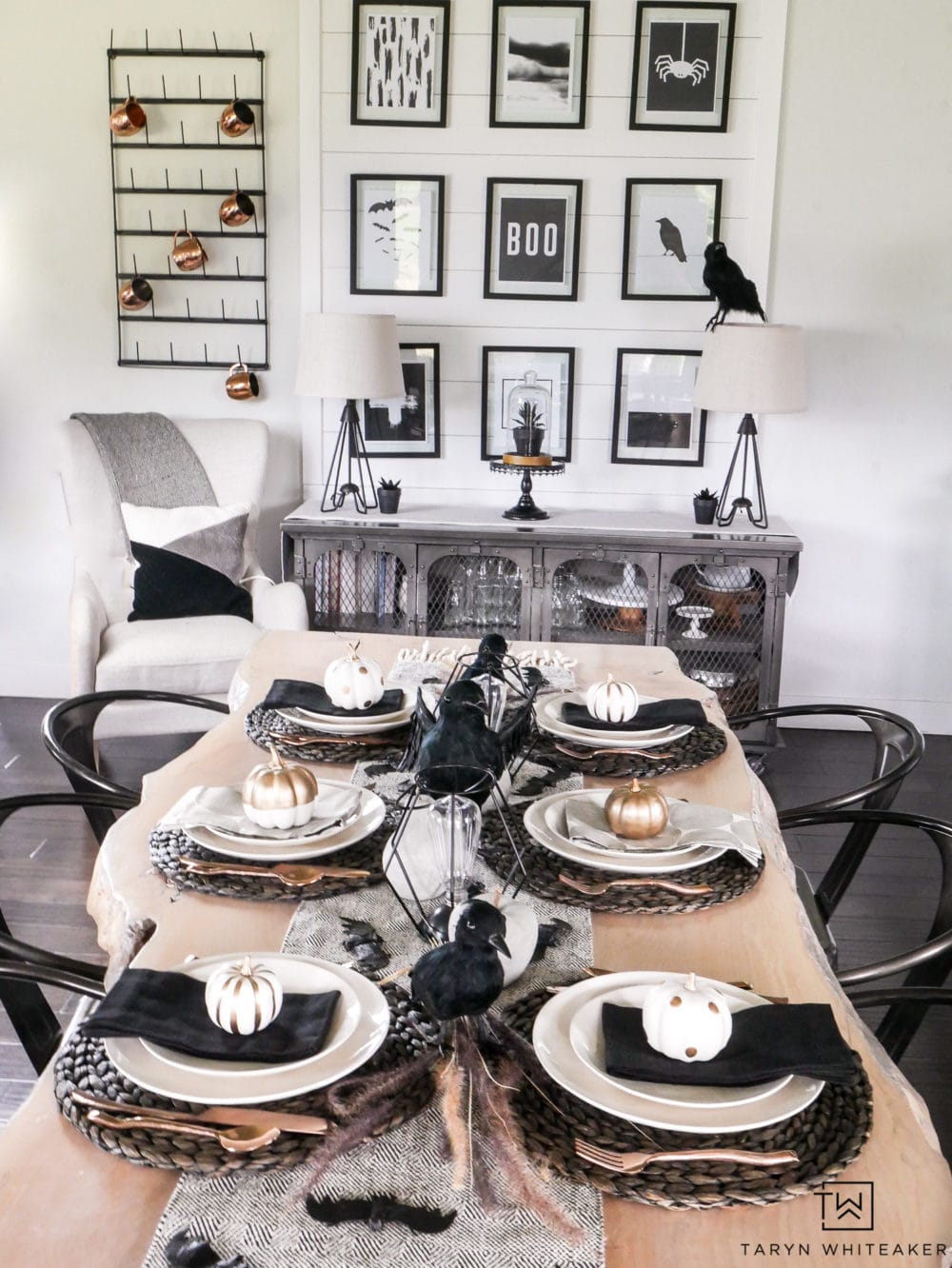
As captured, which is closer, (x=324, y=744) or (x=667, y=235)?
(x=324, y=744)

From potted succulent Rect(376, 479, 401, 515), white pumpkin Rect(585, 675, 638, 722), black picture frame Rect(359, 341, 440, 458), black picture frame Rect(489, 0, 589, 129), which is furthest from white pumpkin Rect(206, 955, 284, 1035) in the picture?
black picture frame Rect(489, 0, 589, 129)

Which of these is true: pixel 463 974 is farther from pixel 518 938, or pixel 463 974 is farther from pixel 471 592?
pixel 471 592

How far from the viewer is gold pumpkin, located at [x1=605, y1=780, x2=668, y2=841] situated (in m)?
1.52

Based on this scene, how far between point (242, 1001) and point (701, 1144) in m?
0.40

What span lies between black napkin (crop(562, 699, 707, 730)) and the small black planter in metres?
1.90

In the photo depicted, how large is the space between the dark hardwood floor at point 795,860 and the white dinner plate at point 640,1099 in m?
1.31

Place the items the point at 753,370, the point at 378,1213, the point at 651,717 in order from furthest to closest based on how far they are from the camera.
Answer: the point at 753,370, the point at 651,717, the point at 378,1213

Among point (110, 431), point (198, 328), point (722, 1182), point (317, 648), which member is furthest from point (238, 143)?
point (722, 1182)

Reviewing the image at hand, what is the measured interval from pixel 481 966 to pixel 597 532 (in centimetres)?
283

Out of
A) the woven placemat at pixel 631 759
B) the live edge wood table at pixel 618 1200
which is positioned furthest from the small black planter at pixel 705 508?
the woven placemat at pixel 631 759

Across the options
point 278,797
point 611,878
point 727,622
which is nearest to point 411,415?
point 727,622

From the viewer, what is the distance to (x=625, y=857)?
1.47 meters

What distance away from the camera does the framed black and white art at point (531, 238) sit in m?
3.93

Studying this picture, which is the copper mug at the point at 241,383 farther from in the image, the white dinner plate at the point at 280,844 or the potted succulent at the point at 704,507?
the white dinner plate at the point at 280,844
